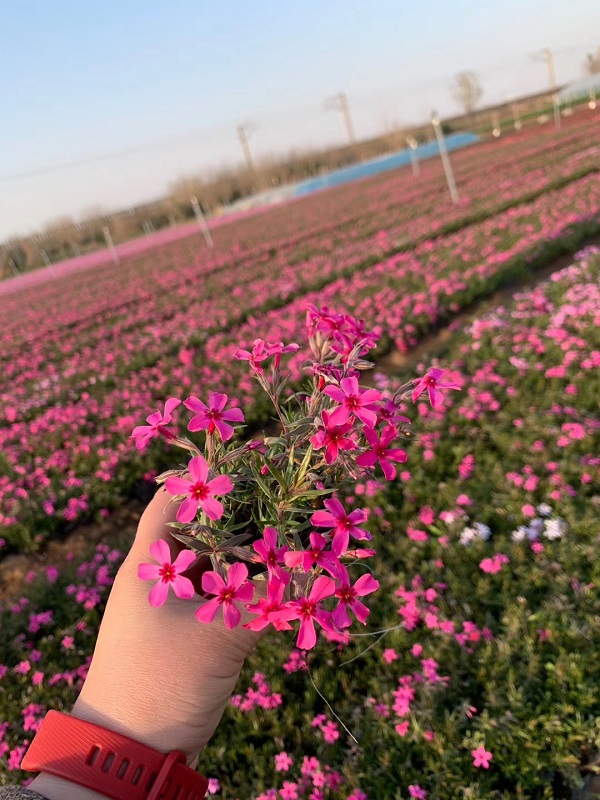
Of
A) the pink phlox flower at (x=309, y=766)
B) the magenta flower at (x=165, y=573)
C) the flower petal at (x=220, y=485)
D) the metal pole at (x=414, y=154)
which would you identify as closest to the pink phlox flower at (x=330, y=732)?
the pink phlox flower at (x=309, y=766)

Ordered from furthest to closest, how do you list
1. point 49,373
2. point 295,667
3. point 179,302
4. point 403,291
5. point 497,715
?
point 179,302
point 49,373
point 403,291
point 295,667
point 497,715

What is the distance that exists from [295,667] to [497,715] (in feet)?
4.52

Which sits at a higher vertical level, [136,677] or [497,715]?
[136,677]

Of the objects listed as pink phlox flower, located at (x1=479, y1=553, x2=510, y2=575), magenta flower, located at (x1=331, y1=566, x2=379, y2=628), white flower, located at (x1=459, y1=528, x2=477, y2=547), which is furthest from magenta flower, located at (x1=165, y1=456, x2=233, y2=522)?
white flower, located at (x1=459, y1=528, x2=477, y2=547)

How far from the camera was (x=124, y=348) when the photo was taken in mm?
12812

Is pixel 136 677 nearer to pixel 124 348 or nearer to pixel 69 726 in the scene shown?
pixel 69 726

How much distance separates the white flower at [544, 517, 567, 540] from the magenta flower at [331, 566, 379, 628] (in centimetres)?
312

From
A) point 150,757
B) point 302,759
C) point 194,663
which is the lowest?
point 302,759

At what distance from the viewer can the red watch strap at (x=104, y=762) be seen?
4.37 feet

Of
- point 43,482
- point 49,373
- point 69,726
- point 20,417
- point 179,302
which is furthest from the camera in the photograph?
point 179,302

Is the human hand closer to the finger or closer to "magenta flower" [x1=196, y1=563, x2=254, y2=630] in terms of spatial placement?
the finger

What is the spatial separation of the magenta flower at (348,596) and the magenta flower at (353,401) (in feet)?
1.20

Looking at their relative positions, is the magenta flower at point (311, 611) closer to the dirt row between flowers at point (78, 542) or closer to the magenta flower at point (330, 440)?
the magenta flower at point (330, 440)

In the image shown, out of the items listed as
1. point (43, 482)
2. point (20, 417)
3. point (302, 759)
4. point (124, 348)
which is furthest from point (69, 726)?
point (124, 348)
